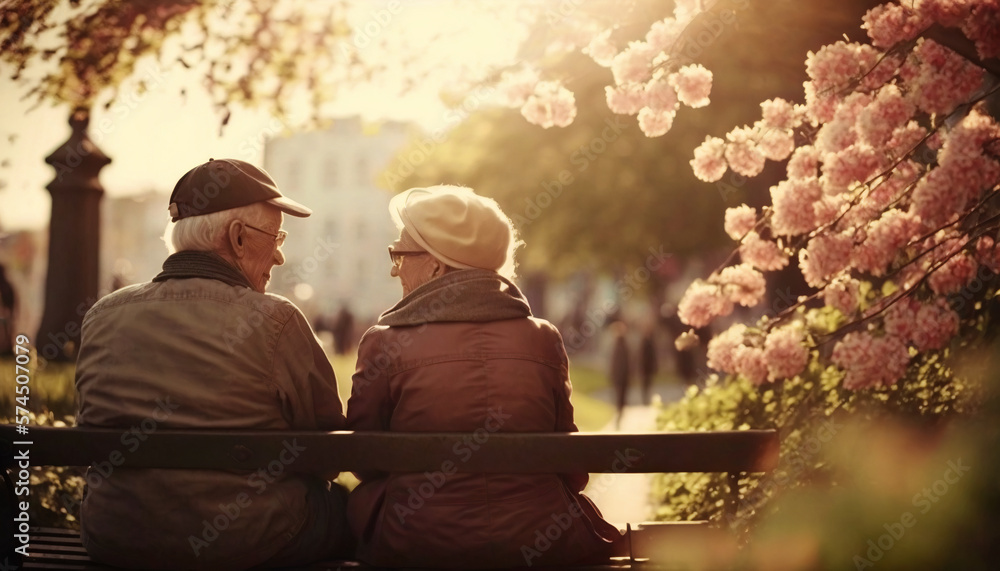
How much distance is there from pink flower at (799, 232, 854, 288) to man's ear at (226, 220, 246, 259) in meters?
3.19

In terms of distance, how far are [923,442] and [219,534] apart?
373 cm

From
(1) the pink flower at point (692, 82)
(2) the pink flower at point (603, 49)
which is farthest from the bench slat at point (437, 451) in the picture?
(2) the pink flower at point (603, 49)

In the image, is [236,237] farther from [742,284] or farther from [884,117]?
[742,284]

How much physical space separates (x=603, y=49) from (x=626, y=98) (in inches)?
13.7

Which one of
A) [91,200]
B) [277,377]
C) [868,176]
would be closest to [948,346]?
[868,176]

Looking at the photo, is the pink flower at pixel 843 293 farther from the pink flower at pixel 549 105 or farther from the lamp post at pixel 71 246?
the lamp post at pixel 71 246

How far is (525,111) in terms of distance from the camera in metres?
7.36

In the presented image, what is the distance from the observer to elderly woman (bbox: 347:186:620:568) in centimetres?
375

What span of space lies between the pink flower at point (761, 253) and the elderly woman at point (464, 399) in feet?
9.27

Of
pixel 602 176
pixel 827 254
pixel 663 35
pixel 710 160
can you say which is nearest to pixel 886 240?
pixel 827 254

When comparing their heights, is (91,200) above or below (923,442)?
above

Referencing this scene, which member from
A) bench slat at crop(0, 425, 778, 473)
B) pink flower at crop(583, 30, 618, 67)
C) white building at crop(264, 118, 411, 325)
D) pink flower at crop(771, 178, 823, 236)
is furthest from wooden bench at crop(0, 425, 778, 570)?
white building at crop(264, 118, 411, 325)

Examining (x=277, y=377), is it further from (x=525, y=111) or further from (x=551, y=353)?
(x=525, y=111)

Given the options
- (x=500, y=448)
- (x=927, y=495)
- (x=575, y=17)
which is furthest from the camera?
(x=575, y=17)
